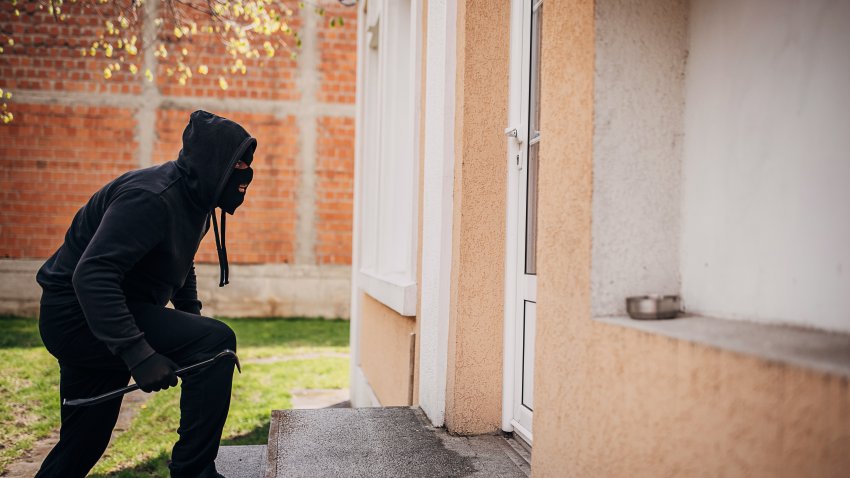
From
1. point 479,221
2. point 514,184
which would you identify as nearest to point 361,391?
point 479,221

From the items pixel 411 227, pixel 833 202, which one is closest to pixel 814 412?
pixel 833 202

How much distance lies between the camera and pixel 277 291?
12367mm

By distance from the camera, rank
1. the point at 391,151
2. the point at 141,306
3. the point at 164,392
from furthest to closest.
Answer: the point at 164,392
the point at 391,151
the point at 141,306

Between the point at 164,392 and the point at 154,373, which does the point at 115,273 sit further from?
the point at 164,392

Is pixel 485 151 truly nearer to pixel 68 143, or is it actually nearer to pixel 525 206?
pixel 525 206

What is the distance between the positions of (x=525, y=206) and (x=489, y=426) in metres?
1.03

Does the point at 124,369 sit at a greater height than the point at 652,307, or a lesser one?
lesser

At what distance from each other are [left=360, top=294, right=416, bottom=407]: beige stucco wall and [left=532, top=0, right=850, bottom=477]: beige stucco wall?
2115 mm

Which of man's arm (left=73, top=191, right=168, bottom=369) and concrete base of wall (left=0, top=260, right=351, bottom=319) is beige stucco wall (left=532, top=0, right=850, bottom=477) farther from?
concrete base of wall (left=0, top=260, right=351, bottom=319)

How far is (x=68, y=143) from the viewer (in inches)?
468

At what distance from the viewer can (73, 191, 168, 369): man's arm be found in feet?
9.17

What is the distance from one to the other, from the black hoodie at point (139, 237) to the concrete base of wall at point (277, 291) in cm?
893

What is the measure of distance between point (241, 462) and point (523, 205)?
6.42 feet

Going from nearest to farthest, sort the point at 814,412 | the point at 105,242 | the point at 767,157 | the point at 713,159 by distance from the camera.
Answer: the point at 814,412, the point at 767,157, the point at 713,159, the point at 105,242
